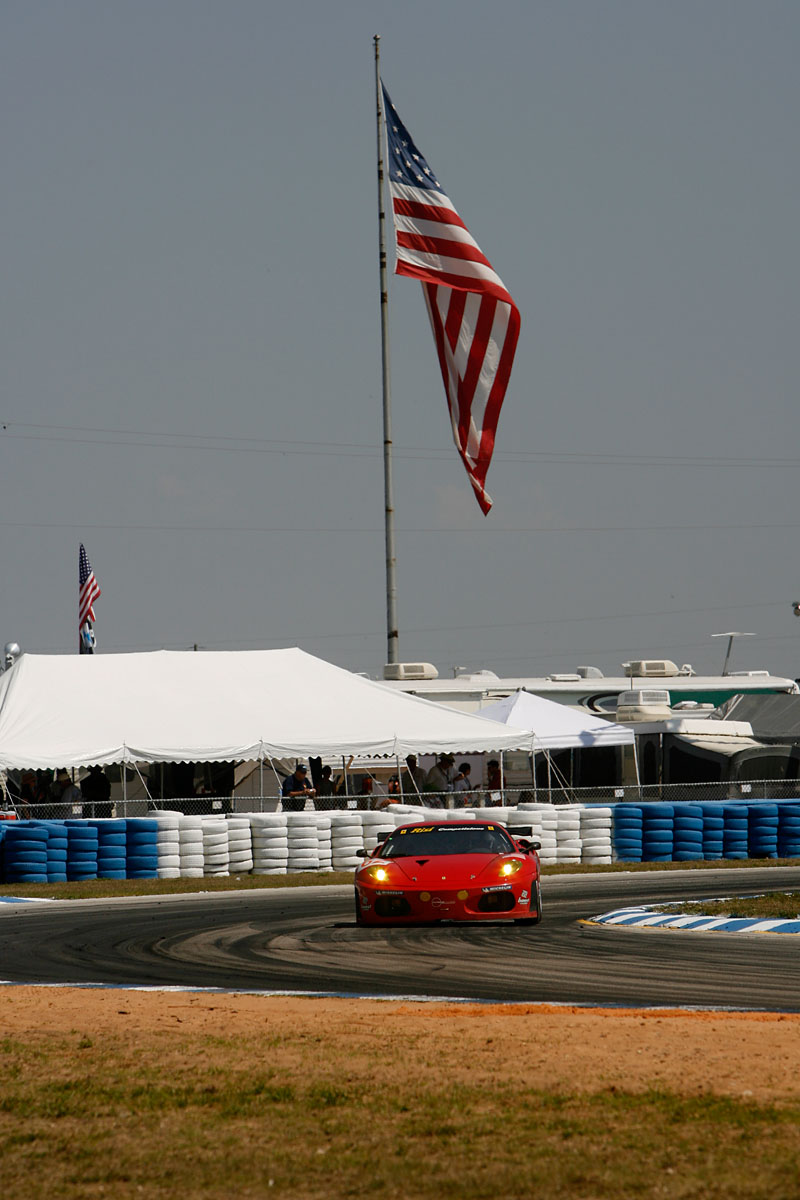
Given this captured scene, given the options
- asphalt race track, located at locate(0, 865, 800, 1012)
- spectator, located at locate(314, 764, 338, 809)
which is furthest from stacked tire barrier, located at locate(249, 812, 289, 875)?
asphalt race track, located at locate(0, 865, 800, 1012)

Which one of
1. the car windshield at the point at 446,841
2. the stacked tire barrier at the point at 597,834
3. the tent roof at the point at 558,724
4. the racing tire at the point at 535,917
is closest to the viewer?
the racing tire at the point at 535,917

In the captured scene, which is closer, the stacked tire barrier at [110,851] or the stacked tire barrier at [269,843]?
the stacked tire barrier at [110,851]

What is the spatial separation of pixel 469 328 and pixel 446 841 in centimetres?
1180

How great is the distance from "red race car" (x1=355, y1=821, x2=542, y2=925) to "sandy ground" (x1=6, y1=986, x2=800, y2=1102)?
5420 mm

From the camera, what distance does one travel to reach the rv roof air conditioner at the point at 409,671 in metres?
39.0

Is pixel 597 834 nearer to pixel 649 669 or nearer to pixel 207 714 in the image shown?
pixel 207 714

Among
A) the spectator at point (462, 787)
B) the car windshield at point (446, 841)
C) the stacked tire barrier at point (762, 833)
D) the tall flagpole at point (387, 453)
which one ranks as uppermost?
the tall flagpole at point (387, 453)

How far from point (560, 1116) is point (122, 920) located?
12265mm

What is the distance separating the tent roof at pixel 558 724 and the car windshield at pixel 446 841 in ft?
51.8

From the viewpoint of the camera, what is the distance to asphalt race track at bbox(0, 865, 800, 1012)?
1091cm

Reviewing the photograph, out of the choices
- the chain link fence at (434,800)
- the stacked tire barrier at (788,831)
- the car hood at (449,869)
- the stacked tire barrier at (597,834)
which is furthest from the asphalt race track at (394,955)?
the stacked tire barrier at (788,831)

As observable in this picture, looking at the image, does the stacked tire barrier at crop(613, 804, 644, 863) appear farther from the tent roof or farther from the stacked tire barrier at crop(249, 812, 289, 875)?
the stacked tire barrier at crop(249, 812, 289, 875)

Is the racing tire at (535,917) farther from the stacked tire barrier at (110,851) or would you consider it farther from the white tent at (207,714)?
the white tent at (207,714)

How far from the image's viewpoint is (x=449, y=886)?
51.5 ft
